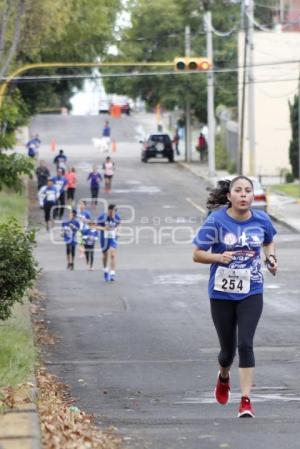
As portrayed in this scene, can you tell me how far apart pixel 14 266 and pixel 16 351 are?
2.85 feet

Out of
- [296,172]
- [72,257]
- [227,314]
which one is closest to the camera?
[227,314]

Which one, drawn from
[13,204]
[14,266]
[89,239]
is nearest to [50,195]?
[13,204]

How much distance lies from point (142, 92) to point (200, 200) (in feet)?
71.2

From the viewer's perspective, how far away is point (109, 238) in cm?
2572

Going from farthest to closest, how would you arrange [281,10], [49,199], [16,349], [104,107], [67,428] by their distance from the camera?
[104,107], [281,10], [49,199], [16,349], [67,428]

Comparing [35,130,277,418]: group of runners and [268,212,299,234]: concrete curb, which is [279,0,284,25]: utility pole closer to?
[268,212,299,234]: concrete curb

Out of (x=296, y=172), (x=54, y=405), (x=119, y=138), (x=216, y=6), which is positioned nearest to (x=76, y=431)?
(x=54, y=405)

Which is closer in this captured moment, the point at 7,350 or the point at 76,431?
the point at 76,431

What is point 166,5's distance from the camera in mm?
72562

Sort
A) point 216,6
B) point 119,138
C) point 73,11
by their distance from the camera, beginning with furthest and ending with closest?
point 119,138 < point 216,6 < point 73,11

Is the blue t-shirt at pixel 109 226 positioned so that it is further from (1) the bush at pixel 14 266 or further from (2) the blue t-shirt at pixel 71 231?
(1) the bush at pixel 14 266

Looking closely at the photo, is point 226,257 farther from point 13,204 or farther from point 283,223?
point 13,204

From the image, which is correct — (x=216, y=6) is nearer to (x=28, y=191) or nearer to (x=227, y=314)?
(x=28, y=191)

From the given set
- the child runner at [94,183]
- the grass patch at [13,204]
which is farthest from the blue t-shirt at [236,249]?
the child runner at [94,183]
